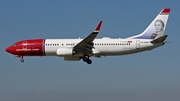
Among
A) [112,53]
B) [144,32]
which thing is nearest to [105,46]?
[112,53]

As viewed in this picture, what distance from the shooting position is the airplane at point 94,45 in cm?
6725

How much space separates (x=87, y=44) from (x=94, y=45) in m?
0.94

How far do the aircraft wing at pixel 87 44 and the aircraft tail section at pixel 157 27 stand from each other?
5.62m

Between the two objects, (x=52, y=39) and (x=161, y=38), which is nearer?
(x=161, y=38)

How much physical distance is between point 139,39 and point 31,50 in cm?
1423

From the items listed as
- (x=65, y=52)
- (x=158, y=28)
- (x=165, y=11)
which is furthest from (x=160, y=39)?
(x=65, y=52)

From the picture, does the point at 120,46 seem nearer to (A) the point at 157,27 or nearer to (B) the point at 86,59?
(B) the point at 86,59

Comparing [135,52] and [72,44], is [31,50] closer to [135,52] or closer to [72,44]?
[72,44]

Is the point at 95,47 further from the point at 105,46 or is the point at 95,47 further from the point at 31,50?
the point at 31,50

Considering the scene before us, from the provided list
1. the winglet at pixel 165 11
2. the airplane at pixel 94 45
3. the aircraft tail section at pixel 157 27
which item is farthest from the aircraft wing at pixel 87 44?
the winglet at pixel 165 11

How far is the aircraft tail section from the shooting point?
69.2 m

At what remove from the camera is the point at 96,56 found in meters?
69.4

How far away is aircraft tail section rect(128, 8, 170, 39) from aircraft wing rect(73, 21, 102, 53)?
221 inches

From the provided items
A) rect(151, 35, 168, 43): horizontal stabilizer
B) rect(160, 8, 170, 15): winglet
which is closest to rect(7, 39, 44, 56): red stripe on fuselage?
rect(151, 35, 168, 43): horizontal stabilizer
